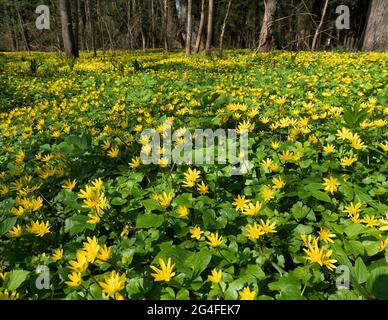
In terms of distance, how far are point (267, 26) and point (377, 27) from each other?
3.77 metres

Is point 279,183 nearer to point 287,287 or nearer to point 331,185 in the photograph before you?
point 331,185

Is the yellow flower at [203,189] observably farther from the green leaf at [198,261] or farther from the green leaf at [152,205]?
the green leaf at [198,261]

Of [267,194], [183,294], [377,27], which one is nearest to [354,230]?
[267,194]

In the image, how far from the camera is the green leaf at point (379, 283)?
4.29 ft

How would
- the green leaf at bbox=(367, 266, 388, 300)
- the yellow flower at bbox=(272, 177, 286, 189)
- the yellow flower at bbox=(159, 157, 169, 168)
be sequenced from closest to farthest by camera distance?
the green leaf at bbox=(367, 266, 388, 300) < the yellow flower at bbox=(272, 177, 286, 189) < the yellow flower at bbox=(159, 157, 169, 168)

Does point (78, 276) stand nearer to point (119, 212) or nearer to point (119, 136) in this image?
point (119, 212)

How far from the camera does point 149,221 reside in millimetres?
1757

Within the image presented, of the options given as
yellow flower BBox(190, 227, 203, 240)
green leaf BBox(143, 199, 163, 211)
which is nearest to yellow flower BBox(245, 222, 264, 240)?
yellow flower BBox(190, 227, 203, 240)

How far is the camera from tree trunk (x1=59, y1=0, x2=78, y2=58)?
503 inches

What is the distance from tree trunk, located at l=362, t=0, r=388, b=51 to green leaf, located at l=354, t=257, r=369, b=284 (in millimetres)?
10336

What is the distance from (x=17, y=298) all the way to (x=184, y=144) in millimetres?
1574

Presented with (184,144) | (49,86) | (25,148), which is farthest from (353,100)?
(49,86)

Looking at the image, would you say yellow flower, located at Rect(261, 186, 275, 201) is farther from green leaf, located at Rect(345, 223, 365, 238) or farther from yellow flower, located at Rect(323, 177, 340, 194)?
green leaf, located at Rect(345, 223, 365, 238)

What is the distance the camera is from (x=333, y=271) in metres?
1.52
